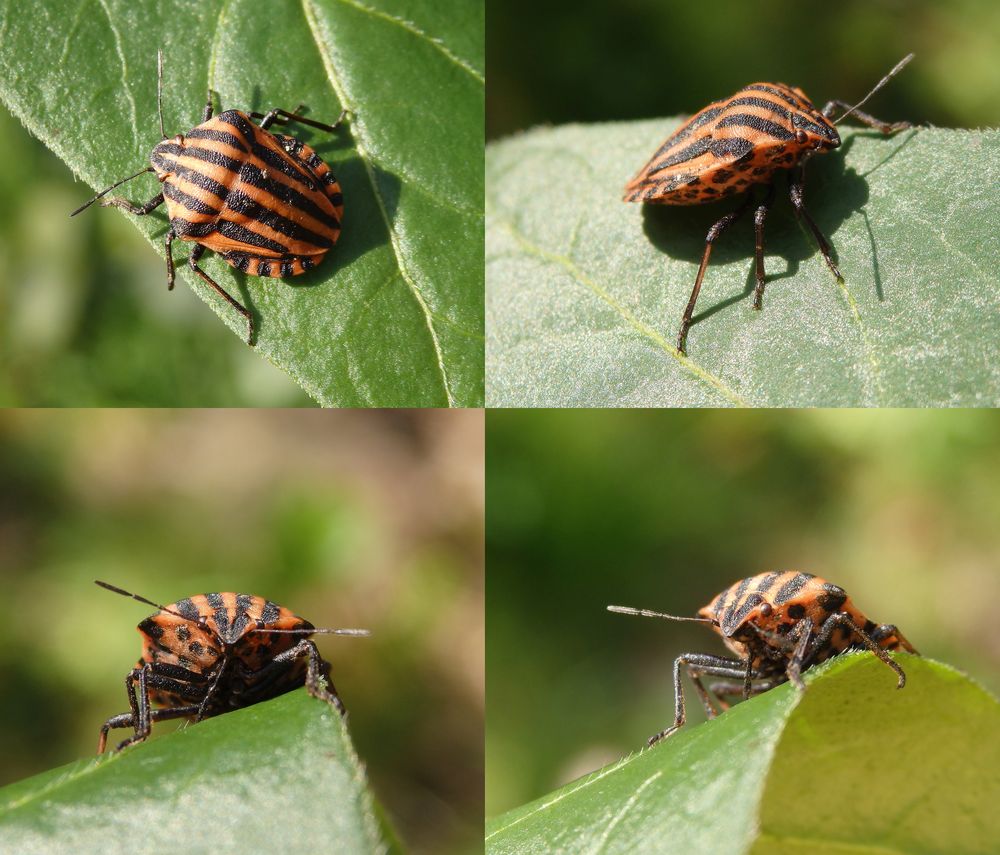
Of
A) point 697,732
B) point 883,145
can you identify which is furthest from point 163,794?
point 883,145

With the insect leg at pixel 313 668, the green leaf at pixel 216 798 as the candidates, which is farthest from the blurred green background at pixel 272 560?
the green leaf at pixel 216 798

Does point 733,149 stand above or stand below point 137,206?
above

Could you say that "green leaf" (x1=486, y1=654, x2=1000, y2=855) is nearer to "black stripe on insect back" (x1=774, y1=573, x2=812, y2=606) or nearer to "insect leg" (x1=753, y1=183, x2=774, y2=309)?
"black stripe on insect back" (x1=774, y1=573, x2=812, y2=606)

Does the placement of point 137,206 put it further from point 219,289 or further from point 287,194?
point 287,194

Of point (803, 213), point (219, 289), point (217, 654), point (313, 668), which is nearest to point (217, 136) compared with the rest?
point (219, 289)

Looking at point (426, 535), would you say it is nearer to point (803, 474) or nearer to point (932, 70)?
point (803, 474)

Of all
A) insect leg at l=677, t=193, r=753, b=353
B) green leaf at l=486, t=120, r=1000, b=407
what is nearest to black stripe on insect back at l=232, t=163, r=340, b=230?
green leaf at l=486, t=120, r=1000, b=407
